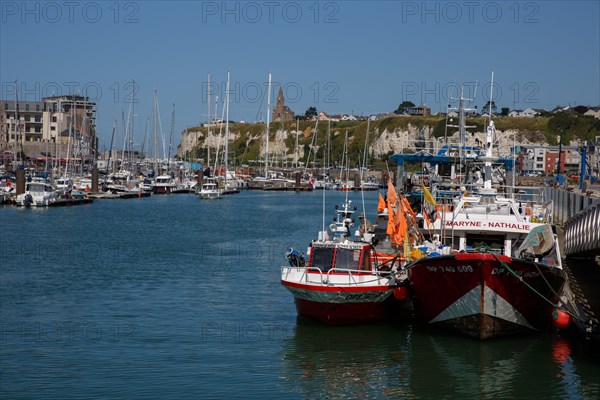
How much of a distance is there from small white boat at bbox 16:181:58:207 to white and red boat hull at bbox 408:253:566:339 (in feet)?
244

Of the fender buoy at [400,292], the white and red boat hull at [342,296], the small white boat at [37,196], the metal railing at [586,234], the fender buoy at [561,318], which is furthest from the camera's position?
the small white boat at [37,196]

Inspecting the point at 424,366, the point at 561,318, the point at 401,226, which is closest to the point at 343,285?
the point at 424,366

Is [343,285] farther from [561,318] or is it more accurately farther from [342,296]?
[561,318]

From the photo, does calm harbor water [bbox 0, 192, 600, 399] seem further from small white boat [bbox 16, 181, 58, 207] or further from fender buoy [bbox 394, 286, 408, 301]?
small white boat [bbox 16, 181, 58, 207]

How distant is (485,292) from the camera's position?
2569cm

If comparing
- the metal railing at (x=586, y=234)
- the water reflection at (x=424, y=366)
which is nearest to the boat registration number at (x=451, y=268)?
the water reflection at (x=424, y=366)

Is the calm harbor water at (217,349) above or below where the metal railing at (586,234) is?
below

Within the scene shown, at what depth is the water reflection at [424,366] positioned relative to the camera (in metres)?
22.5

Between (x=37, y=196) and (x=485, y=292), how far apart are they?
7782cm

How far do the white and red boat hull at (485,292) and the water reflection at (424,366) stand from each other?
592 millimetres

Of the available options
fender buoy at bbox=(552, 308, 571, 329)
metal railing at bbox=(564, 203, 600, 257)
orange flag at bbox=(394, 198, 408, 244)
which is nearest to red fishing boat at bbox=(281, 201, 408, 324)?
orange flag at bbox=(394, 198, 408, 244)

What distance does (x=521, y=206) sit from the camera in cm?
3356

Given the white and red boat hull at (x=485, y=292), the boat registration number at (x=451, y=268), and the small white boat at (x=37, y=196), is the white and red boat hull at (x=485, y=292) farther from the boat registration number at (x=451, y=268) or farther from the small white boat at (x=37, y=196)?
the small white boat at (x=37, y=196)

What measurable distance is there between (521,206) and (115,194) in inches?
3709
